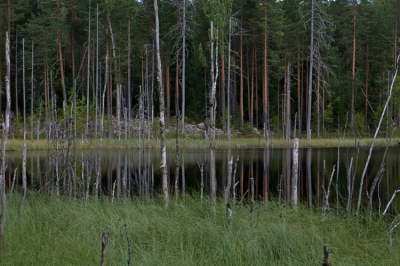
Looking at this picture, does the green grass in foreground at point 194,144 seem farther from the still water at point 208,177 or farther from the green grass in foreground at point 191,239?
the green grass in foreground at point 191,239

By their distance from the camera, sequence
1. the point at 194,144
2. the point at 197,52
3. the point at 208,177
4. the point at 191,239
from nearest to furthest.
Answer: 1. the point at 191,239
2. the point at 208,177
3. the point at 194,144
4. the point at 197,52

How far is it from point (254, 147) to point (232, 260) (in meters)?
23.4

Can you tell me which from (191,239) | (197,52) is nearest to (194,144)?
(197,52)

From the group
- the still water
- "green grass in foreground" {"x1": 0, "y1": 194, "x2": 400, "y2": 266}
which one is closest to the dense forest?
the still water

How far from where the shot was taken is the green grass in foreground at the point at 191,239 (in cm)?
470

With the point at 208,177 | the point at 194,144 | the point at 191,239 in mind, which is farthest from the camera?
the point at 194,144

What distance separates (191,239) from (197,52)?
2877cm

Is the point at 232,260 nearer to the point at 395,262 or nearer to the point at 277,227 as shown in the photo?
the point at 277,227

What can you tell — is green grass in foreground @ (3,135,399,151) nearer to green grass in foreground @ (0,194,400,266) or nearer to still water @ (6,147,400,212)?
still water @ (6,147,400,212)

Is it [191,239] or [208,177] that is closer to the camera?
[191,239]

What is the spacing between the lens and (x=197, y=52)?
33.1m

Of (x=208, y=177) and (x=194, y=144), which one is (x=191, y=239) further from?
(x=194, y=144)

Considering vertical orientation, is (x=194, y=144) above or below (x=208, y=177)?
above

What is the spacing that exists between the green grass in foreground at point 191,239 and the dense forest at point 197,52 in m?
22.1
